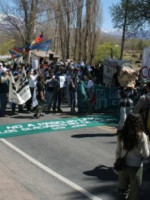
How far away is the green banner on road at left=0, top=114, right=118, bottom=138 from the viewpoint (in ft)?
36.7

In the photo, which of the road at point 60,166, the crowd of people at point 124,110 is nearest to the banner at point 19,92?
the crowd of people at point 124,110

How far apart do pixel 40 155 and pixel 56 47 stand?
5065cm

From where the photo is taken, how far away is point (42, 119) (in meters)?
13.3

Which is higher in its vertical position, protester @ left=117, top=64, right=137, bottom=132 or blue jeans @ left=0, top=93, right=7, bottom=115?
protester @ left=117, top=64, right=137, bottom=132

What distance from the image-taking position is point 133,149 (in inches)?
200

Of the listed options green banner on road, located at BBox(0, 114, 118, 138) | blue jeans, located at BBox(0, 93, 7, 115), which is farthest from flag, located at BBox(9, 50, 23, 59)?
green banner on road, located at BBox(0, 114, 118, 138)

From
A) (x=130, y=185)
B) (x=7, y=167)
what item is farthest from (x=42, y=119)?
(x=130, y=185)

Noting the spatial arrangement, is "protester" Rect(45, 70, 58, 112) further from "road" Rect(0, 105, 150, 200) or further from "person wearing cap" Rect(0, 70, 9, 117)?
"road" Rect(0, 105, 150, 200)

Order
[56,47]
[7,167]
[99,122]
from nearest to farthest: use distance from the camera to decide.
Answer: [7,167]
[99,122]
[56,47]

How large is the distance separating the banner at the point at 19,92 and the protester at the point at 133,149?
9753 millimetres

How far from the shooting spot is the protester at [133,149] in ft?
16.5

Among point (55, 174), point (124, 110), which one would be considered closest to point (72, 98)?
point (124, 110)

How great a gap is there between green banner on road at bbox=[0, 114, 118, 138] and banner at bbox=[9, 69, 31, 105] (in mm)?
2166

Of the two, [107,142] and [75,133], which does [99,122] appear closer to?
[75,133]
